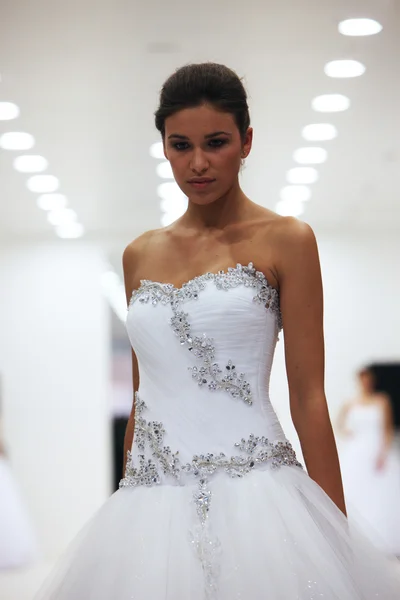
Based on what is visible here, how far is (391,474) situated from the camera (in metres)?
9.52

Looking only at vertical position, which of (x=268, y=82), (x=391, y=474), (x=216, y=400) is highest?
(x=268, y=82)

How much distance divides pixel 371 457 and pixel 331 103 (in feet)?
14.8

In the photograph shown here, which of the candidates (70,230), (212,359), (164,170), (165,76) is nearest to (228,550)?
(212,359)

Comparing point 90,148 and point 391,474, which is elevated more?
point 90,148

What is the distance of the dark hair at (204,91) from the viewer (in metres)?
1.97

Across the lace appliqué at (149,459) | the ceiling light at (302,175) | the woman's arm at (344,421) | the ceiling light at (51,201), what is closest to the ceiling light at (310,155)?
the ceiling light at (302,175)

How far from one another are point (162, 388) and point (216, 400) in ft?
0.35

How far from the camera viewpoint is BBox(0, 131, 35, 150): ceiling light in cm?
673

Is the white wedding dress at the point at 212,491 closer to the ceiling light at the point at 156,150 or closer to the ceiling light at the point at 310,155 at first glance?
the ceiling light at the point at 156,150

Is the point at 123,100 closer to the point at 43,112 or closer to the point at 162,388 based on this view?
the point at 43,112

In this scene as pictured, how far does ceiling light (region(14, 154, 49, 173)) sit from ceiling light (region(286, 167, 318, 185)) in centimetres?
175

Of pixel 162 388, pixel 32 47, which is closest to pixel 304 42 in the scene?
pixel 32 47

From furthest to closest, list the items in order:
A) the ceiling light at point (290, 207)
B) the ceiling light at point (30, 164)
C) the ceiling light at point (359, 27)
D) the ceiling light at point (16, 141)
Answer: the ceiling light at point (290, 207), the ceiling light at point (30, 164), the ceiling light at point (16, 141), the ceiling light at point (359, 27)

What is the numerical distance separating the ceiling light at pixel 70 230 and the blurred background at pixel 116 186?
28 mm
